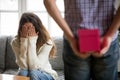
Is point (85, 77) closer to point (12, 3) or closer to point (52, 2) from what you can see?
point (52, 2)

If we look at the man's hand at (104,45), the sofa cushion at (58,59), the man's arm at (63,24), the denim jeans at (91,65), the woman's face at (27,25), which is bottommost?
the sofa cushion at (58,59)

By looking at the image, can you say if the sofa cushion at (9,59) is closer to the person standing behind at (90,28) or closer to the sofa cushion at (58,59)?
the sofa cushion at (58,59)

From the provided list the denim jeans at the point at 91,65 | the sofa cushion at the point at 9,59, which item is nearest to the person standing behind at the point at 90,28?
the denim jeans at the point at 91,65

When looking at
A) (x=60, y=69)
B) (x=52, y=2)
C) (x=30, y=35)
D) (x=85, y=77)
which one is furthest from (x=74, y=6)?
(x=60, y=69)


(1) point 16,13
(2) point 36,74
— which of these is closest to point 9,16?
(1) point 16,13

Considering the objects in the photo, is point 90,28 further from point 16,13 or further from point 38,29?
point 16,13

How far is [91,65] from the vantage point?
1062 millimetres

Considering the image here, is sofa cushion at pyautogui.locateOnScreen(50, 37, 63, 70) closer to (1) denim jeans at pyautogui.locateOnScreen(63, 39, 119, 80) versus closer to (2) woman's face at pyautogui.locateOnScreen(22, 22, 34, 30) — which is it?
(2) woman's face at pyautogui.locateOnScreen(22, 22, 34, 30)

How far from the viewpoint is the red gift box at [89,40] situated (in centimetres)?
93

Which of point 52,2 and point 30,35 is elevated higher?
point 52,2

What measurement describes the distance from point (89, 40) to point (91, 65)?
0.17 metres

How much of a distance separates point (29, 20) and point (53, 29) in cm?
115

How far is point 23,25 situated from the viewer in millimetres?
2447

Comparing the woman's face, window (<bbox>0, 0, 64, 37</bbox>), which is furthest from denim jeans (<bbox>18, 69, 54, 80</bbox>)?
window (<bbox>0, 0, 64, 37</bbox>)
